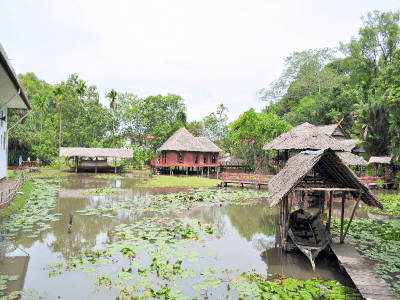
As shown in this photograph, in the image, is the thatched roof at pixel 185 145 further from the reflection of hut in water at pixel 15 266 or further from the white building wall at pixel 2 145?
the reflection of hut in water at pixel 15 266

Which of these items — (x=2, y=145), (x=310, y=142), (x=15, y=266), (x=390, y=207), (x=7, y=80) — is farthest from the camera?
(x=310, y=142)

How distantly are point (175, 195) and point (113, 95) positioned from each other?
33.3 m

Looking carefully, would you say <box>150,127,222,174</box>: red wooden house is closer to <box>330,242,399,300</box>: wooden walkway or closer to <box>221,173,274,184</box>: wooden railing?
<box>221,173,274,184</box>: wooden railing

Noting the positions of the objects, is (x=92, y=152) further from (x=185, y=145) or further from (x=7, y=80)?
(x=7, y=80)

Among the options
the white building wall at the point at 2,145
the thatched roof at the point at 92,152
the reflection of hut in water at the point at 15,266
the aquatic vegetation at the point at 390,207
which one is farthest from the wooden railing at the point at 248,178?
the thatched roof at the point at 92,152

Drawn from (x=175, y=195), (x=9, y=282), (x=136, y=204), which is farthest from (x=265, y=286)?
(x=175, y=195)

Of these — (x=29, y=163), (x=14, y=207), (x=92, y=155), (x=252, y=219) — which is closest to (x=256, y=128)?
(x=252, y=219)

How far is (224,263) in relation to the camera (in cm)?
791

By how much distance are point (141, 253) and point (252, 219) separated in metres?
6.35

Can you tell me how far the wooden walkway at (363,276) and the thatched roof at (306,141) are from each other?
397 inches

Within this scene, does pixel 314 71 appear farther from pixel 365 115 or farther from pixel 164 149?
pixel 164 149

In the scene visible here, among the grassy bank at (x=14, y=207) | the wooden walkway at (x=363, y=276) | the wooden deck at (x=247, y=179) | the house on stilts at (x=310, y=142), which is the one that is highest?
the house on stilts at (x=310, y=142)

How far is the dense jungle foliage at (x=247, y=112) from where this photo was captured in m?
34.2

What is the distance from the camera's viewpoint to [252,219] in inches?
516
